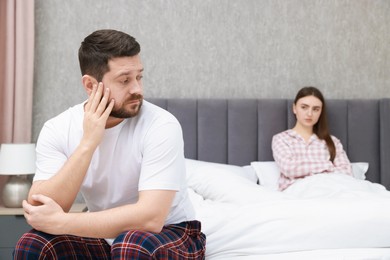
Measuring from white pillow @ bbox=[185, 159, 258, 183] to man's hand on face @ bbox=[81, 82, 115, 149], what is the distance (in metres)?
1.28

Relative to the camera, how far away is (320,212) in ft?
6.22

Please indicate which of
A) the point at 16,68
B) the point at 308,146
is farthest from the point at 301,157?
the point at 16,68

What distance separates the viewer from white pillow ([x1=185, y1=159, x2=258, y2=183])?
295 centimetres

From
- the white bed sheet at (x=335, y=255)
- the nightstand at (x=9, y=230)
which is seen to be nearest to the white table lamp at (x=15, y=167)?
the nightstand at (x=9, y=230)

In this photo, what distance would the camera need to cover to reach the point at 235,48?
3543mm

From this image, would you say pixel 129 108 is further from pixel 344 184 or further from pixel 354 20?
pixel 354 20

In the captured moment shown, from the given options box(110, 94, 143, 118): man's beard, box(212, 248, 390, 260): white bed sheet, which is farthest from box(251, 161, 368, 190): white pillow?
box(110, 94, 143, 118): man's beard

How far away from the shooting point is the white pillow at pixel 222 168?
2953 mm

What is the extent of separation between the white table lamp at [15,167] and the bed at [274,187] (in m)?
0.90

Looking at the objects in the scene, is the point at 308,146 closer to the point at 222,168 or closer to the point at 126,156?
the point at 222,168

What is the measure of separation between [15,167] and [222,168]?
1228 mm

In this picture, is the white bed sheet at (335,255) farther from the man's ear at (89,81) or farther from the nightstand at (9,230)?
the nightstand at (9,230)

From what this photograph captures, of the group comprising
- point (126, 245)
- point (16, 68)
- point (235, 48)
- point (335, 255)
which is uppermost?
point (235, 48)

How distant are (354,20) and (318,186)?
1.52 metres
